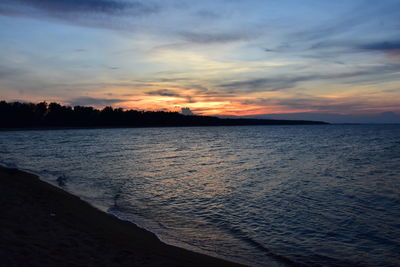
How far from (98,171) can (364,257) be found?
1907cm

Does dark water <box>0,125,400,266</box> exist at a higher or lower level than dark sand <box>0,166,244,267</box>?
lower

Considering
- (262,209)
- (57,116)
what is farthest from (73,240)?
(57,116)

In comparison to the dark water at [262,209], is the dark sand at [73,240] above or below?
above

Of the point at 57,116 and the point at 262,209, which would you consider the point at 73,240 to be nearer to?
the point at 262,209

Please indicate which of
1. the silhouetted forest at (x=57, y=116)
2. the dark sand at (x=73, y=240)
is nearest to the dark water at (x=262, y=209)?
the dark sand at (x=73, y=240)

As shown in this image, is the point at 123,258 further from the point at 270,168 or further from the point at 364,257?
the point at 270,168

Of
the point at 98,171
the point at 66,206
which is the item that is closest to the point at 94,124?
the point at 98,171

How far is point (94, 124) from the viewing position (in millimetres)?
175625

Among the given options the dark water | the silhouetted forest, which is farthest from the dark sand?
the silhouetted forest

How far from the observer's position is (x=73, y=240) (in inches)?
304

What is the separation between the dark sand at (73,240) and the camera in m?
6.48

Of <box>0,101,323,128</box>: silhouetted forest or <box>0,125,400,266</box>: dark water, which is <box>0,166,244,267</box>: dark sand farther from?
<box>0,101,323,128</box>: silhouetted forest

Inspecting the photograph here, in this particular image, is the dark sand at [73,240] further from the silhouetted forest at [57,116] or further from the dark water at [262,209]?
the silhouetted forest at [57,116]

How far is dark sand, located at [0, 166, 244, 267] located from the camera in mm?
6484
